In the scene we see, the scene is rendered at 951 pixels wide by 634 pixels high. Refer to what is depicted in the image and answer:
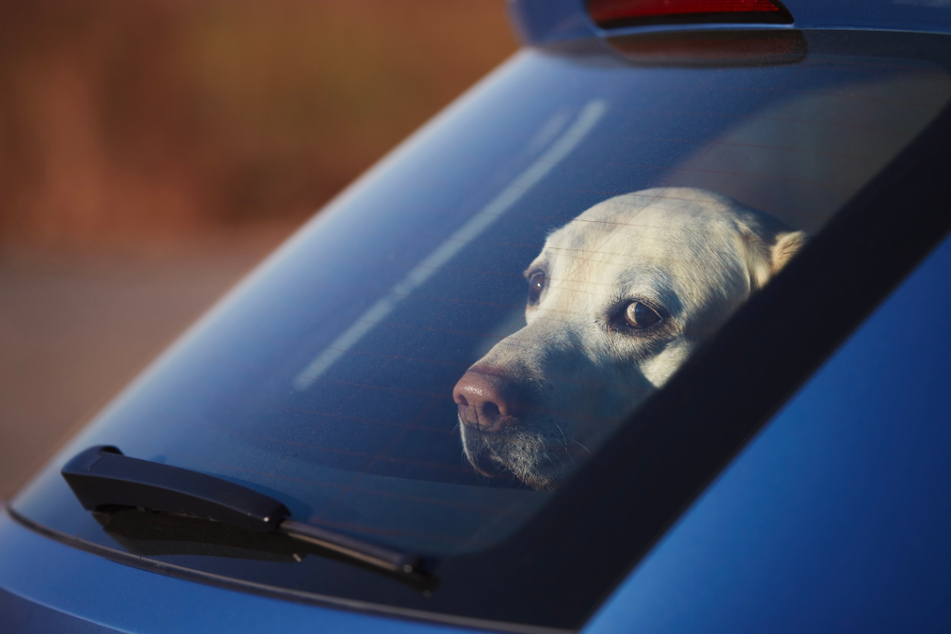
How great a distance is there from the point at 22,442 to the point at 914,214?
211 inches

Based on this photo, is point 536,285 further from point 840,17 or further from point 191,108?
point 191,108

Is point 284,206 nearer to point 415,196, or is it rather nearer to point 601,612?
point 415,196

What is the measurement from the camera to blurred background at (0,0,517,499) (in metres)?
10.3

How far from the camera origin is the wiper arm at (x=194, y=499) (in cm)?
104

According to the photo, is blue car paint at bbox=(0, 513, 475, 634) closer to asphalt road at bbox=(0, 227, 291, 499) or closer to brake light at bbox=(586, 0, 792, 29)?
brake light at bbox=(586, 0, 792, 29)

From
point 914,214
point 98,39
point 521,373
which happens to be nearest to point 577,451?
point 521,373

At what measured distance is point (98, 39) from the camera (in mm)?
10930

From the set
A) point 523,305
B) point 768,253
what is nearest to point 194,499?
point 523,305

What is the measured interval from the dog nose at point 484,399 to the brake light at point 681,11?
80cm

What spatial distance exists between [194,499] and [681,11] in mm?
1277

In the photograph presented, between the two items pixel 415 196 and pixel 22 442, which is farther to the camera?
pixel 22 442

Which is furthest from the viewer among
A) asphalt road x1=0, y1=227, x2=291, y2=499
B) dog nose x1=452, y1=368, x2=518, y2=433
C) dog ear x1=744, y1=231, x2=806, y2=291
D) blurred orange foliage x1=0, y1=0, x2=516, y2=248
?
blurred orange foliage x1=0, y1=0, x2=516, y2=248

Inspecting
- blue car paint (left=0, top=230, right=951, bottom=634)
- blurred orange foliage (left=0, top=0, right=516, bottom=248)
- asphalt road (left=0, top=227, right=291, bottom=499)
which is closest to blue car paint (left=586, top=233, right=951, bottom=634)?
blue car paint (left=0, top=230, right=951, bottom=634)

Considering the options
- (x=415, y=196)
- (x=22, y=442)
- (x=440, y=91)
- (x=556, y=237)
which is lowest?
(x=440, y=91)
